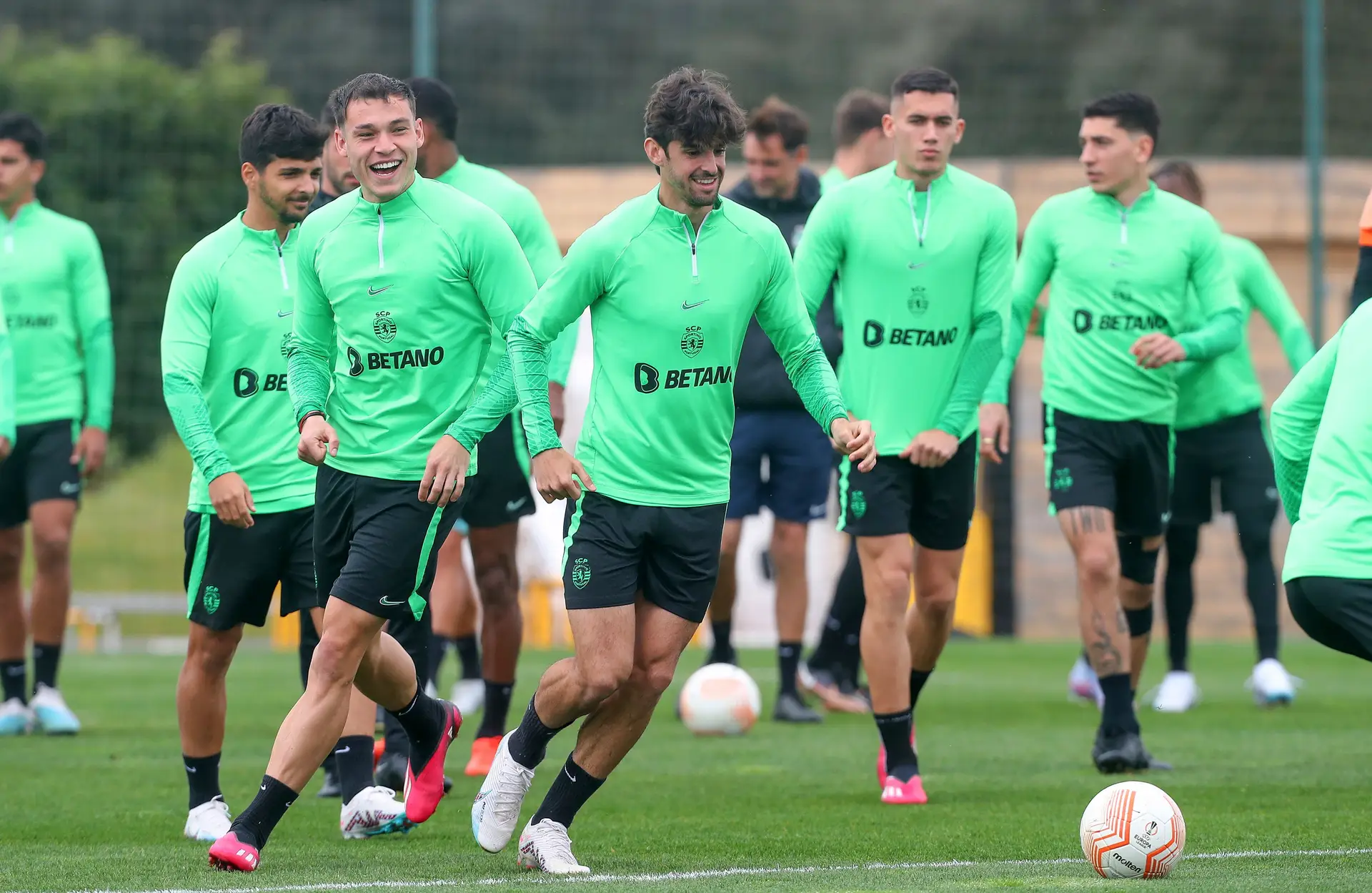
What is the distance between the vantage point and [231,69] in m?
22.8

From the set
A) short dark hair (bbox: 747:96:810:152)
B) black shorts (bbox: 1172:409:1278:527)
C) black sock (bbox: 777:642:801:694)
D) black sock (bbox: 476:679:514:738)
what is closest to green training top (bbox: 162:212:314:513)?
black sock (bbox: 476:679:514:738)

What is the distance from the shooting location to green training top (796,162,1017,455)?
22.7 ft

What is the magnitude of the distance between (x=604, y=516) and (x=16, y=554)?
197 inches

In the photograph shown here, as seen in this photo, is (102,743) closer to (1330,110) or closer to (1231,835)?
(1231,835)

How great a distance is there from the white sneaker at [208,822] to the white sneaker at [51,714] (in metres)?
3.20

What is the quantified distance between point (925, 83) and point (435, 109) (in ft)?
6.13

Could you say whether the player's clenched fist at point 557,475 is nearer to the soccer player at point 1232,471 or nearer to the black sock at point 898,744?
the black sock at point 898,744

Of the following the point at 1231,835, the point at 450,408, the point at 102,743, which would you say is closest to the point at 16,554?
the point at 102,743

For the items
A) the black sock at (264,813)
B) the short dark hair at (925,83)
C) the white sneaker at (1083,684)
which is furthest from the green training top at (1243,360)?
the black sock at (264,813)

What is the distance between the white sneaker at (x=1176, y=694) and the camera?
32.7ft

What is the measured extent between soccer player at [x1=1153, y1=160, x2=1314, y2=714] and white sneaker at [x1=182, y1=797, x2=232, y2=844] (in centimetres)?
543

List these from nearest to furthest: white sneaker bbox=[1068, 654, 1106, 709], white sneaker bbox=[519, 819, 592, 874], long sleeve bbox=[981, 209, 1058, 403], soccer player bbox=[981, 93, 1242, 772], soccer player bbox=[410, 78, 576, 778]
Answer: white sneaker bbox=[519, 819, 592, 874]
soccer player bbox=[410, 78, 576, 778]
soccer player bbox=[981, 93, 1242, 772]
long sleeve bbox=[981, 209, 1058, 403]
white sneaker bbox=[1068, 654, 1106, 709]

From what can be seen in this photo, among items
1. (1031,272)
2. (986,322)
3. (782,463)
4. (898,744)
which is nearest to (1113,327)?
(1031,272)

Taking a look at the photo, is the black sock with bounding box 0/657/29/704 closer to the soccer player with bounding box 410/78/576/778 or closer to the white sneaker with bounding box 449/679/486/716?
the white sneaker with bounding box 449/679/486/716
